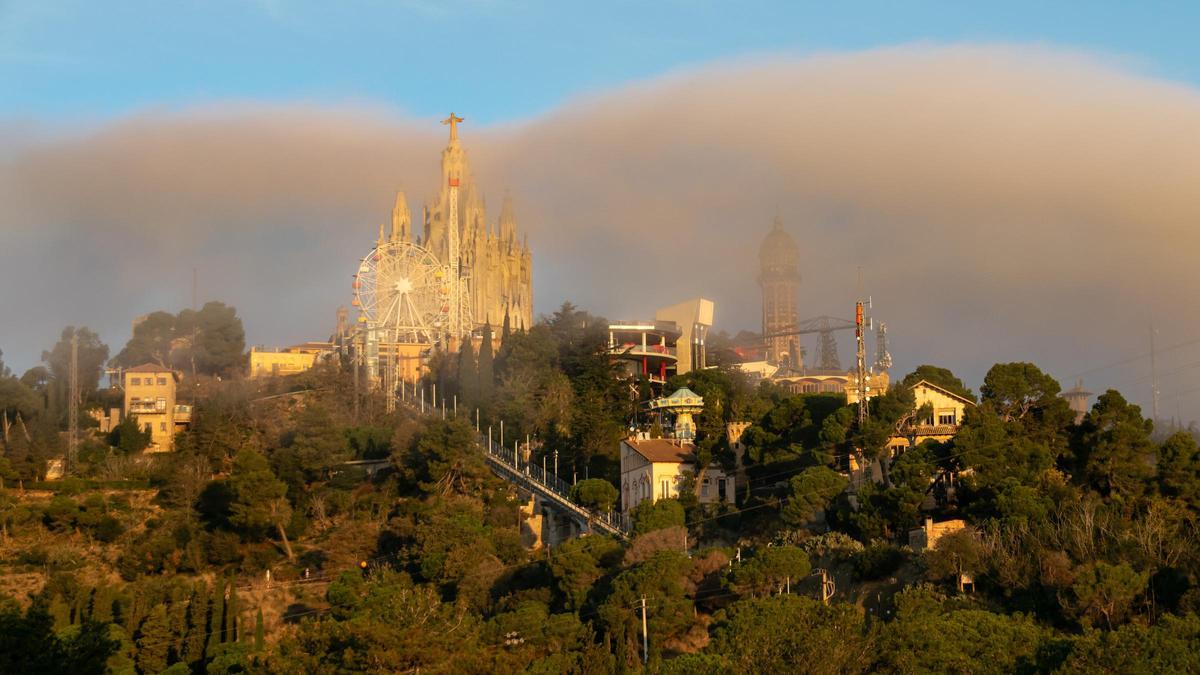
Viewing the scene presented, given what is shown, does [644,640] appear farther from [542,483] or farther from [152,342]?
[152,342]

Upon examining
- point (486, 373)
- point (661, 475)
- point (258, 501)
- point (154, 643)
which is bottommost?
point (154, 643)

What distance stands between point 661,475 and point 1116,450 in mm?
19305

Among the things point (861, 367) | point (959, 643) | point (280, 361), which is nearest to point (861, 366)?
point (861, 367)

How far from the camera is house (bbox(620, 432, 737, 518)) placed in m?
75.9

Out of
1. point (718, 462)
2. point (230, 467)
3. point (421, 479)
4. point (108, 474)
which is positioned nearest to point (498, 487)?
point (421, 479)

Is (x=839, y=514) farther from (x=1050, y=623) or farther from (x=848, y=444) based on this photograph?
(x=1050, y=623)

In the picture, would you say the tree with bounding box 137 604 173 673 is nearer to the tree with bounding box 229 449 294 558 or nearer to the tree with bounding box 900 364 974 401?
the tree with bounding box 229 449 294 558

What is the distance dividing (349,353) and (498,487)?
3777cm

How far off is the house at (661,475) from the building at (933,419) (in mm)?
7656

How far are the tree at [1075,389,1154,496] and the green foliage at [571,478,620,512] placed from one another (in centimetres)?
2021

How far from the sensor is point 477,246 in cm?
13375

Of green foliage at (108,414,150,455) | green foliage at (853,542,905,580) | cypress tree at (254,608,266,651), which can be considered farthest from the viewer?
green foliage at (108,414,150,455)

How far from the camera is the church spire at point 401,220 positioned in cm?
13388

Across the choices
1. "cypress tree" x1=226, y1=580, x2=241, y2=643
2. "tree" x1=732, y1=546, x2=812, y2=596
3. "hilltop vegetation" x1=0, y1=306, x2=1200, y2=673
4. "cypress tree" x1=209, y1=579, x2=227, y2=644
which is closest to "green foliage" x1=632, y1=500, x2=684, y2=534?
"hilltop vegetation" x1=0, y1=306, x2=1200, y2=673
